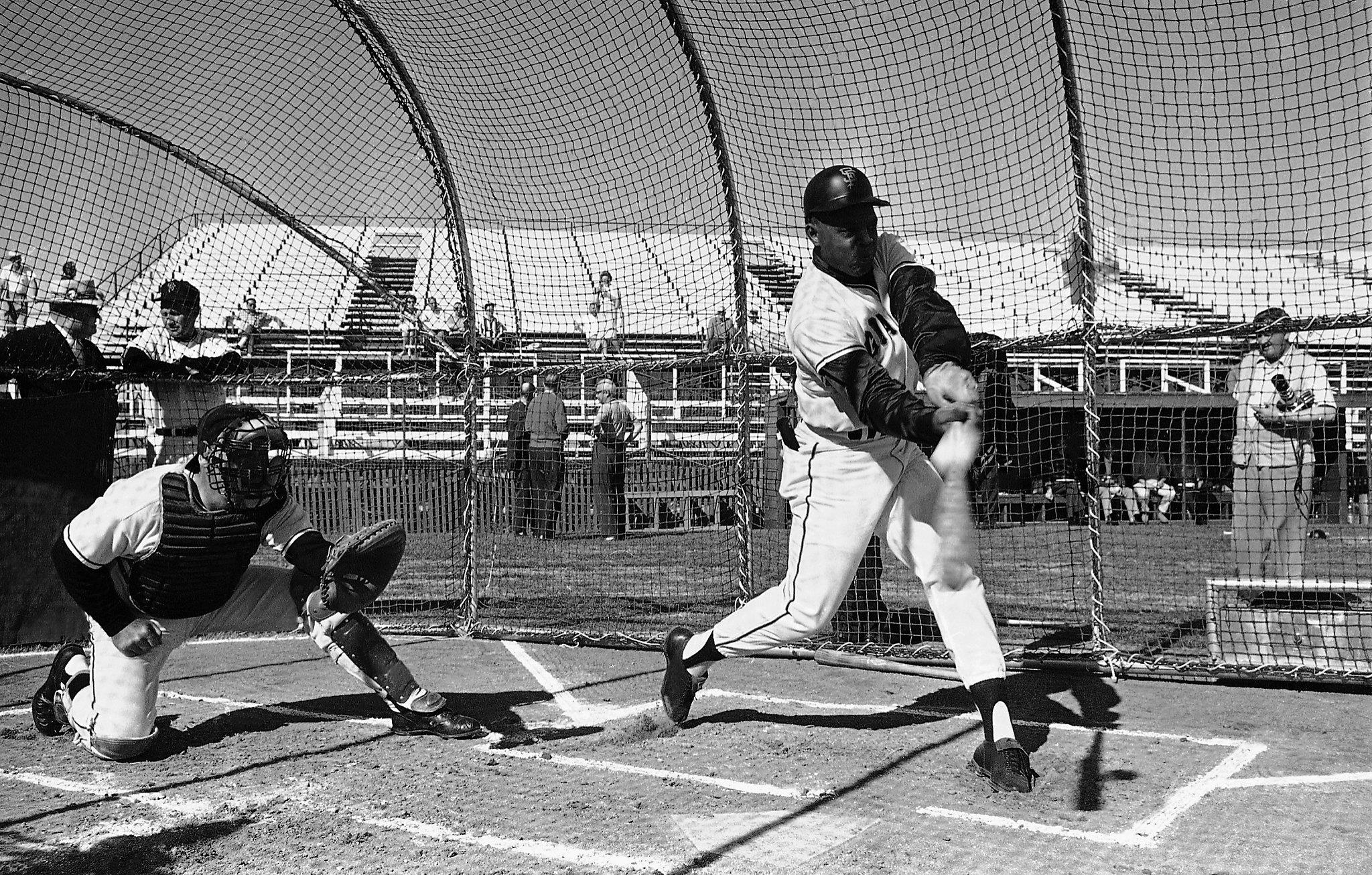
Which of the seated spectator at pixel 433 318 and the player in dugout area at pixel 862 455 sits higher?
the seated spectator at pixel 433 318

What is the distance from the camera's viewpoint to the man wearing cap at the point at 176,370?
752 centimetres

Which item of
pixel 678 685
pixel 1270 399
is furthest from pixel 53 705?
pixel 1270 399

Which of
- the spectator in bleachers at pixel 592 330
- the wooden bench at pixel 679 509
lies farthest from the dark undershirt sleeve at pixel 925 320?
the wooden bench at pixel 679 509

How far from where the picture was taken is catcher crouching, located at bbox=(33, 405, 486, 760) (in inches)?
178

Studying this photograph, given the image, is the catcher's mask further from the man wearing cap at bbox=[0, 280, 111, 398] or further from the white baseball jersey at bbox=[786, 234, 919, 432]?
the man wearing cap at bbox=[0, 280, 111, 398]

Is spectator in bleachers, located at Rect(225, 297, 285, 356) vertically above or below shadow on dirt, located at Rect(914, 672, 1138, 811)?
above

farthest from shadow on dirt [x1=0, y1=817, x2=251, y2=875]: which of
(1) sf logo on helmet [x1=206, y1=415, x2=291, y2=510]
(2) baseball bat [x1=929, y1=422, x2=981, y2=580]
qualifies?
(2) baseball bat [x1=929, y1=422, x2=981, y2=580]

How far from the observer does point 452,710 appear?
504cm

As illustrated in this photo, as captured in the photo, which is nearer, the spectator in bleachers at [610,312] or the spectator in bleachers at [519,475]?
the spectator in bleachers at [610,312]

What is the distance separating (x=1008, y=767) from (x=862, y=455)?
4.00ft

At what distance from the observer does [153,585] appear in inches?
185

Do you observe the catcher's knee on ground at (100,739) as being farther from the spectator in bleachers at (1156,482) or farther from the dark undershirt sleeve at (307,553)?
the spectator in bleachers at (1156,482)

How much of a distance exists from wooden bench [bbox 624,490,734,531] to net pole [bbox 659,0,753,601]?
2.94 m

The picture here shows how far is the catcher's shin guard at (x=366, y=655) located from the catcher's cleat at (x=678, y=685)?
96 cm
